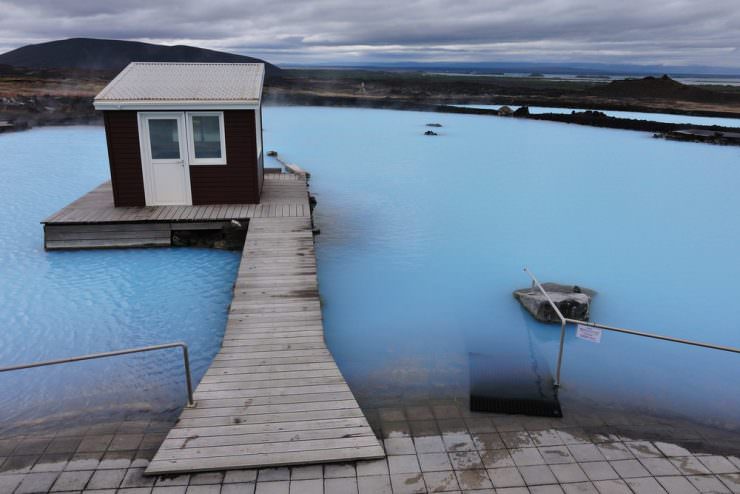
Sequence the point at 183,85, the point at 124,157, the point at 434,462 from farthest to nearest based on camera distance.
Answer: the point at 183,85 < the point at 124,157 < the point at 434,462

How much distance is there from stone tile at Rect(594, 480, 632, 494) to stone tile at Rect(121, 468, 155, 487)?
11.3 feet

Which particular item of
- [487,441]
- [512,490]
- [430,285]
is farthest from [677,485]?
[430,285]

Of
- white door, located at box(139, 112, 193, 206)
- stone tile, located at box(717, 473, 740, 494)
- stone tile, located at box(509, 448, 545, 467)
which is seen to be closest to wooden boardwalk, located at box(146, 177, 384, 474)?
stone tile, located at box(509, 448, 545, 467)

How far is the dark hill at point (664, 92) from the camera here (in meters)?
54.5

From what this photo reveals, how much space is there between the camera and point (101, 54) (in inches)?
4643

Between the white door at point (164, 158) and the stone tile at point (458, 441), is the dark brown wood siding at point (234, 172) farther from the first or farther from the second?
the stone tile at point (458, 441)

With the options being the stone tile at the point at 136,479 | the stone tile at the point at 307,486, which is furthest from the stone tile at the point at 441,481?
the stone tile at the point at 136,479

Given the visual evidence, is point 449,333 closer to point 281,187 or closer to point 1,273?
point 281,187

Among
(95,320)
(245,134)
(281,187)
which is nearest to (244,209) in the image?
(245,134)

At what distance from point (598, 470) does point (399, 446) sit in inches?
64.5

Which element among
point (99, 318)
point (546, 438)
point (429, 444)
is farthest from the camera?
point (99, 318)

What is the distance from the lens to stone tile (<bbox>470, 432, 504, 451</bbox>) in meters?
4.53

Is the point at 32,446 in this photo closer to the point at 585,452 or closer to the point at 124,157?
the point at 585,452

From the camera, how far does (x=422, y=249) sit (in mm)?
11188
